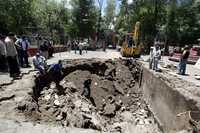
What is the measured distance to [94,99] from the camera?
2311cm

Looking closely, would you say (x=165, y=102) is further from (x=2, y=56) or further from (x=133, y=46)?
(x=133, y=46)

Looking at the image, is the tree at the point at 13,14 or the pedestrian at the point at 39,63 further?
the tree at the point at 13,14

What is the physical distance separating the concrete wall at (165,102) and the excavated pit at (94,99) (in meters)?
0.62

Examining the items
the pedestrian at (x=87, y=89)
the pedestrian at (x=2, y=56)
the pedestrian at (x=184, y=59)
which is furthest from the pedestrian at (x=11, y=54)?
the pedestrian at (x=184, y=59)

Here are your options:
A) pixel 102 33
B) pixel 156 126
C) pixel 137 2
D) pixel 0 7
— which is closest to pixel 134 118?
pixel 156 126

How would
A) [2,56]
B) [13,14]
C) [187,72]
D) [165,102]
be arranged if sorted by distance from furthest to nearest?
[13,14]
[187,72]
[165,102]
[2,56]

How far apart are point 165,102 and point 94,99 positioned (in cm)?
692

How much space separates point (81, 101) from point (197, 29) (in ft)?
133

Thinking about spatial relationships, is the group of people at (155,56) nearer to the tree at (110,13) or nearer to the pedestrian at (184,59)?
the pedestrian at (184,59)

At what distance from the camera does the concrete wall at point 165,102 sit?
13663 mm

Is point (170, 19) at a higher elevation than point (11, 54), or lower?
higher

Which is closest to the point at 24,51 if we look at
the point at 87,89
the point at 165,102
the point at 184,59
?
the point at 87,89

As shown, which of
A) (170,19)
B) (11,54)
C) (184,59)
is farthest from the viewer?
(170,19)

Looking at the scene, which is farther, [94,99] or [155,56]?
[94,99]
